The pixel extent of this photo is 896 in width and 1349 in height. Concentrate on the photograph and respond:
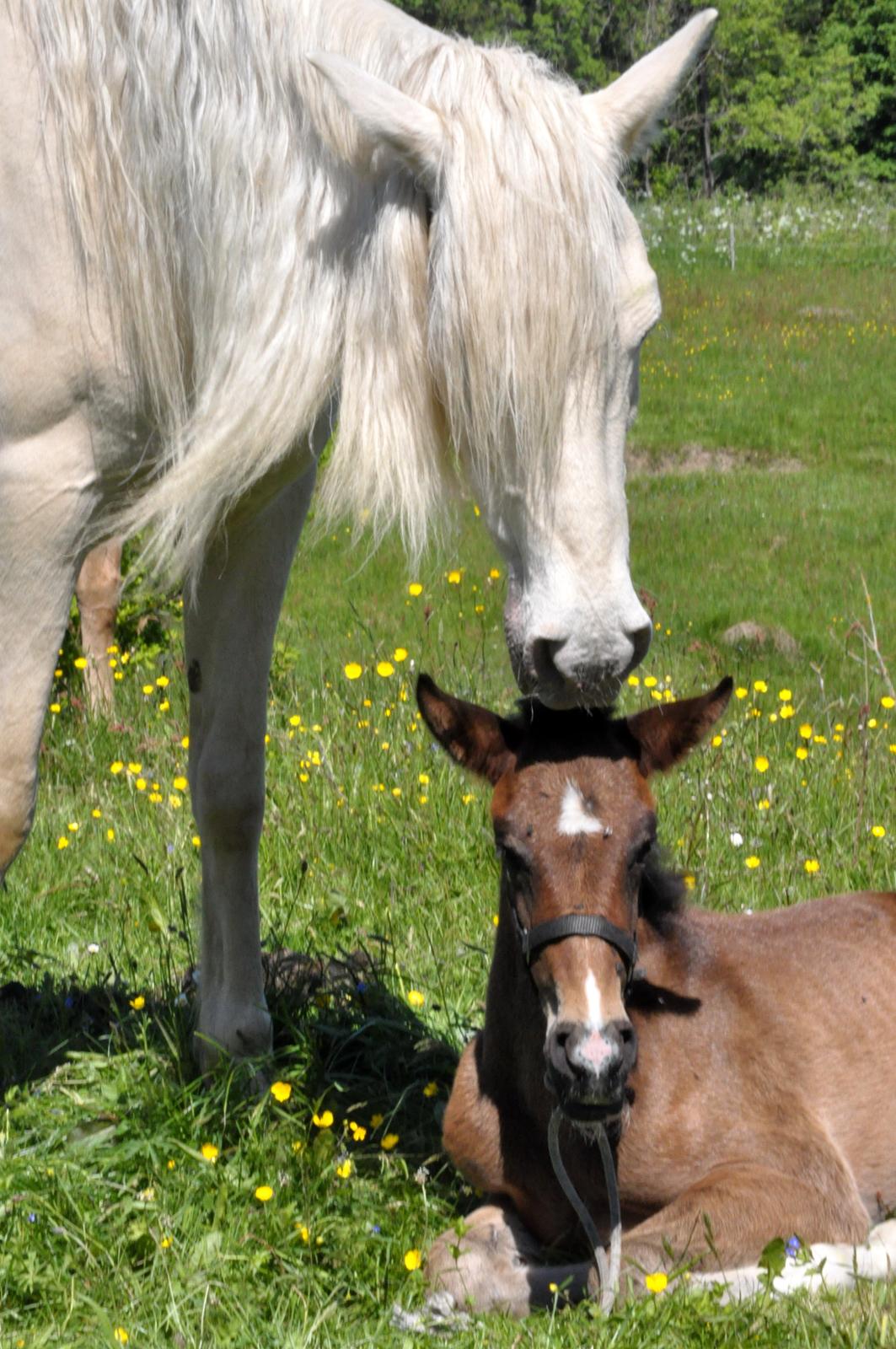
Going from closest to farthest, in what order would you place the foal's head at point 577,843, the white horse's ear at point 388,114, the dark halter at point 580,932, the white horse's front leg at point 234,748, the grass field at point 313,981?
the white horse's ear at point 388,114 < the foal's head at point 577,843 < the dark halter at point 580,932 < the grass field at point 313,981 < the white horse's front leg at point 234,748

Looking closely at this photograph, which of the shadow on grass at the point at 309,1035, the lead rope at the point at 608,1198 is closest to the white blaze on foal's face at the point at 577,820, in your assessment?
the lead rope at the point at 608,1198

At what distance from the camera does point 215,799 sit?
3643mm

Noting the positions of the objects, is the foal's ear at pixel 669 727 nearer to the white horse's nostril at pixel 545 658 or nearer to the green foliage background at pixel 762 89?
the white horse's nostril at pixel 545 658

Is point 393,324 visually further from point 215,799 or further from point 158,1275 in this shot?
point 158,1275

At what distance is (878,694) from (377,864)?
5011mm

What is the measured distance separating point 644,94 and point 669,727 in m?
1.13

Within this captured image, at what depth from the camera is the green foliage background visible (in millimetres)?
40469

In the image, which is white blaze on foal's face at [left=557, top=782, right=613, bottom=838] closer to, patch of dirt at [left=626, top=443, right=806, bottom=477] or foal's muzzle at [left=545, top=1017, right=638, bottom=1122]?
foal's muzzle at [left=545, top=1017, right=638, bottom=1122]

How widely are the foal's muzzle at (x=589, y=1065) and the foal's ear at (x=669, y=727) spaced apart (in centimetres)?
56

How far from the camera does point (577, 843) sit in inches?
108

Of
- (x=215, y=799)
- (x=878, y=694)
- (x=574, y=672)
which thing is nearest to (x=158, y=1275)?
(x=215, y=799)

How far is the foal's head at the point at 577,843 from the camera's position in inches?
101

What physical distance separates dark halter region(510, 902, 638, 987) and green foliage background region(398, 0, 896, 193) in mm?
38558

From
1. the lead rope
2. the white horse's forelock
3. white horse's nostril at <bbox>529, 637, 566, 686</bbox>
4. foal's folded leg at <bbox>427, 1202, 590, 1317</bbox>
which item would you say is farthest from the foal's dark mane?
foal's folded leg at <bbox>427, 1202, 590, 1317</bbox>
